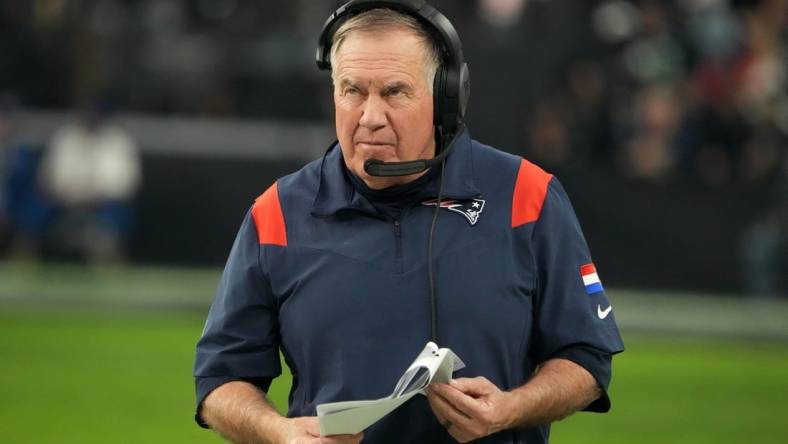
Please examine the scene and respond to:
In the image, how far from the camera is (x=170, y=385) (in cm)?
1316

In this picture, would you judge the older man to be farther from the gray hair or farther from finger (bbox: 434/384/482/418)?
finger (bbox: 434/384/482/418)

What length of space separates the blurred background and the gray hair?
874cm

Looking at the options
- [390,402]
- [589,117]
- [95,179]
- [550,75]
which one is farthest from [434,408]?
[95,179]

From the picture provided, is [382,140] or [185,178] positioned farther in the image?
[185,178]

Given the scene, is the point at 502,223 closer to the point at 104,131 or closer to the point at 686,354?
the point at 686,354

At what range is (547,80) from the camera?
18844mm

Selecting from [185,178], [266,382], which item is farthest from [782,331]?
[266,382]

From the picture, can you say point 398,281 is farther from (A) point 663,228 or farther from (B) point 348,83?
(A) point 663,228

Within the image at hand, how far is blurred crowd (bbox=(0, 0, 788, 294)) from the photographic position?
1772 centimetres

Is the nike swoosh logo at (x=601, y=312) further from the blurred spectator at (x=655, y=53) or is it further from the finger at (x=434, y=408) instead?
the blurred spectator at (x=655, y=53)

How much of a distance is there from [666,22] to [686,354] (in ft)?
16.7

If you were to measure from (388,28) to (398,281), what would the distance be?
0.58 meters

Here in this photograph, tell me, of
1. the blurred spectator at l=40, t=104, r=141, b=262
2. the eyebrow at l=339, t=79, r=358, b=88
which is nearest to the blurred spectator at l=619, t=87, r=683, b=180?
the blurred spectator at l=40, t=104, r=141, b=262

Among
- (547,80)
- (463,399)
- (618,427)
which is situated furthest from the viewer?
(547,80)
